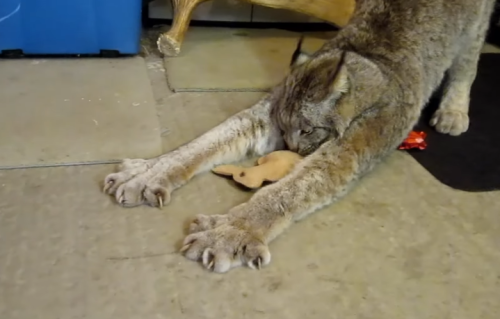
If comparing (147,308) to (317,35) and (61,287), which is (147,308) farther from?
(317,35)

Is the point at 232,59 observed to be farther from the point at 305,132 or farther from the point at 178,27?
the point at 305,132

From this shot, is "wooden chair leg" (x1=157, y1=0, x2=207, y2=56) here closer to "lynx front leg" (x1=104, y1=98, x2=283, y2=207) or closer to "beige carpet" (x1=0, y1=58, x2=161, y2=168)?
"beige carpet" (x1=0, y1=58, x2=161, y2=168)

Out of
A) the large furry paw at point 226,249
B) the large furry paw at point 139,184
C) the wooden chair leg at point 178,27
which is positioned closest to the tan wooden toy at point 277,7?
the wooden chair leg at point 178,27

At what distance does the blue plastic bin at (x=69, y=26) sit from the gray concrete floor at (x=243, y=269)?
2.99 ft

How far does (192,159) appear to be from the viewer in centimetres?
186

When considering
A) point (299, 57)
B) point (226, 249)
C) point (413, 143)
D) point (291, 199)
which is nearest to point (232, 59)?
point (299, 57)

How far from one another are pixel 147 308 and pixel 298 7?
1.86m

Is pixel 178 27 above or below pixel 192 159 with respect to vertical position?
above

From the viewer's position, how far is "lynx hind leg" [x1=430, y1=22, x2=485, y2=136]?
2334 millimetres

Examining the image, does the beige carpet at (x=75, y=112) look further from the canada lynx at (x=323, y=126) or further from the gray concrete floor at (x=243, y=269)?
the canada lynx at (x=323, y=126)

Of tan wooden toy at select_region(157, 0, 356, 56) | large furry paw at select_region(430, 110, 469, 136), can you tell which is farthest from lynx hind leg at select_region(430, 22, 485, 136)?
tan wooden toy at select_region(157, 0, 356, 56)

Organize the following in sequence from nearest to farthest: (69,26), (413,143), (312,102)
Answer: (312,102) < (413,143) < (69,26)

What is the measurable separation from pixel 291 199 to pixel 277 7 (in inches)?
55.6

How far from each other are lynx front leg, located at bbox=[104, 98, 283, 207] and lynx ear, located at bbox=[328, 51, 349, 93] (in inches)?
12.0
